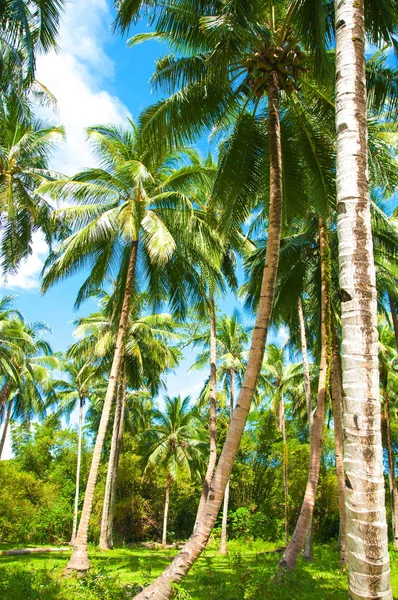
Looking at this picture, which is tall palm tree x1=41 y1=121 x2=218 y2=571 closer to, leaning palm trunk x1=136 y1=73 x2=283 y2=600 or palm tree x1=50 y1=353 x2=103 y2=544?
leaning palm trunk x1=136 y1=73 x2=283 y2=600

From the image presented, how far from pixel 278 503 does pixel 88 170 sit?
24.2 m

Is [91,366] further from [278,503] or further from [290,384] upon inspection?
[278,503]

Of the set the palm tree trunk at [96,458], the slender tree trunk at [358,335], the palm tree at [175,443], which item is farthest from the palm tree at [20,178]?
the palm tree at [175,443]

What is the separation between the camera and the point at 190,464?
2755 centimetres

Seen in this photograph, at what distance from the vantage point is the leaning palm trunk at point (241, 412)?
226 inches

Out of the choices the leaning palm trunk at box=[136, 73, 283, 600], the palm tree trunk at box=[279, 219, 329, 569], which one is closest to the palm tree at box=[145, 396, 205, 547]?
the palm tree trunk at box=[279, 219, 329, 569]

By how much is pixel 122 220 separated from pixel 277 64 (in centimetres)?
555

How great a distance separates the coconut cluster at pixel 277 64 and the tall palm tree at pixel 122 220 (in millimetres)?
3906

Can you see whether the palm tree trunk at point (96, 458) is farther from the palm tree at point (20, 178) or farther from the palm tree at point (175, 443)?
the palm tree at point (175, 443)

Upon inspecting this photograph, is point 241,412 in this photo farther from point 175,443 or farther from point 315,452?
point 175,443

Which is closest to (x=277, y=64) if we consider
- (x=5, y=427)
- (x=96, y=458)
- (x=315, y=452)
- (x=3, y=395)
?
(x=315, y=452)

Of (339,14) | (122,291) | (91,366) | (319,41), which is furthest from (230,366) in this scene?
(339,14)

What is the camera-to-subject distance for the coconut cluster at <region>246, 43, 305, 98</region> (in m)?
7.80

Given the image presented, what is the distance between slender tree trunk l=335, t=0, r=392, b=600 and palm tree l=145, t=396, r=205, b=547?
2458 cm
